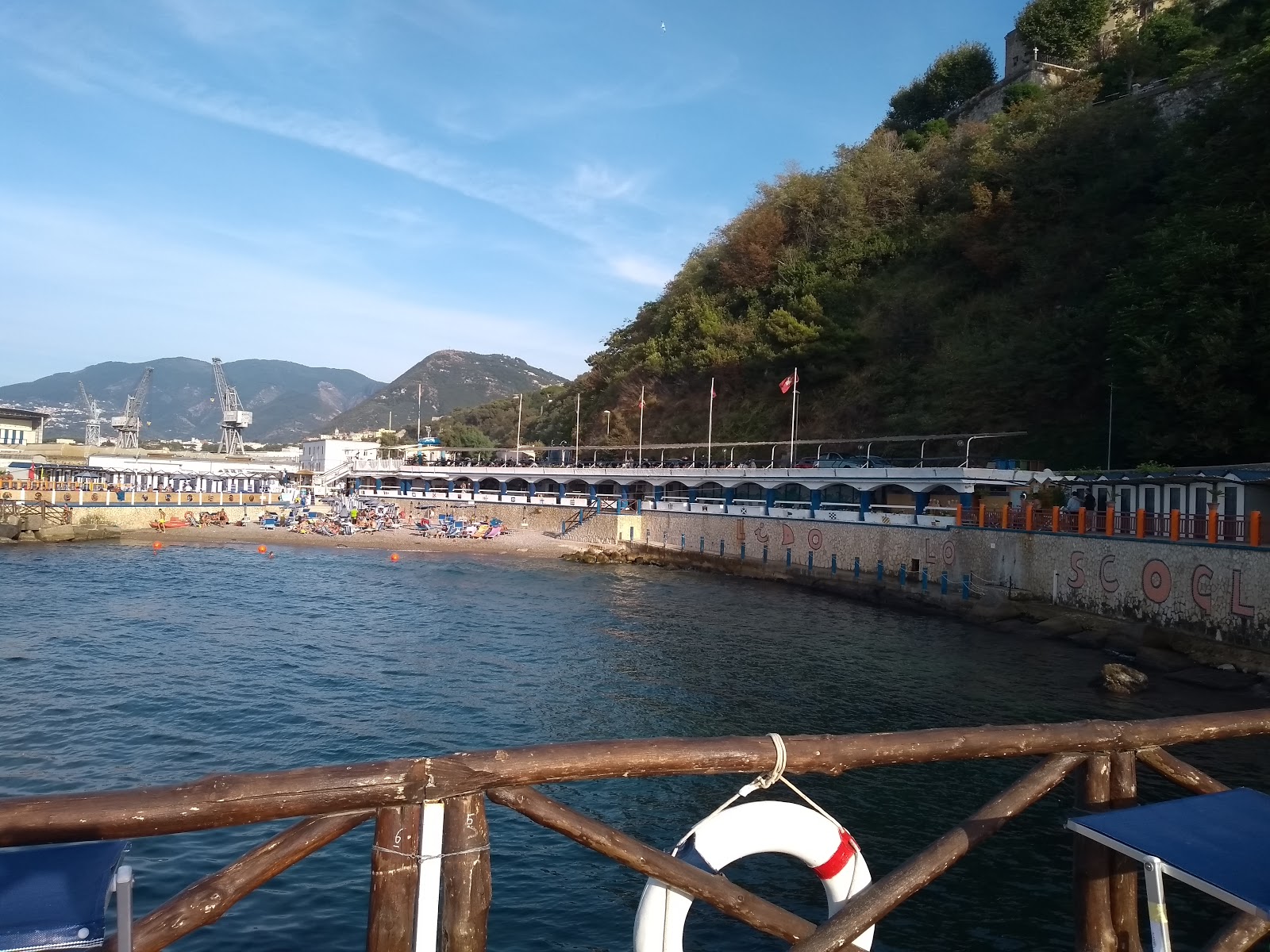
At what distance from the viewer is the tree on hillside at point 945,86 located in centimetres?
7631

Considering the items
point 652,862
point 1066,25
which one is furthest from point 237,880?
point 1066,25

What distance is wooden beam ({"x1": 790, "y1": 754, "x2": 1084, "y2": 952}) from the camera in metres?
3.07

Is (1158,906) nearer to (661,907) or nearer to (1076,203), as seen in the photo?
(661,907)

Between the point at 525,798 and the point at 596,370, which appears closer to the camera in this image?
the point at 525,798

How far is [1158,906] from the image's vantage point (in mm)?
2898

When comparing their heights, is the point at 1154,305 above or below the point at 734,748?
above

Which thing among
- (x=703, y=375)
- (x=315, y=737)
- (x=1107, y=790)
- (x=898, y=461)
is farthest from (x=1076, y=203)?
(x=1107, y=790)

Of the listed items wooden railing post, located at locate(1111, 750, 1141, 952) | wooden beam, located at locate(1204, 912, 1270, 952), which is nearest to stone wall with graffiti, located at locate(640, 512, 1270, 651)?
wooden railing post, located at locate(1111, 750, 1141, 952)

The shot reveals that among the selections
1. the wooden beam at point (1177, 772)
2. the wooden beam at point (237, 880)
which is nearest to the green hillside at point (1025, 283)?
the wooden beam at point (1177, 772)

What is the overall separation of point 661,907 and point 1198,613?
24181mm

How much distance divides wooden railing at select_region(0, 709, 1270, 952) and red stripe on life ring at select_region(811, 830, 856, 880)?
0.85 feet

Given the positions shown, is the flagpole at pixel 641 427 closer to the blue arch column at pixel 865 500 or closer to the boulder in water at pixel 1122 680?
the blue arch column at pixel 865 500

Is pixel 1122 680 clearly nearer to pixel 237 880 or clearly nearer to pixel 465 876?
pixel 465 876

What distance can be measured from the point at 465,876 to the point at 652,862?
615 millimetres
